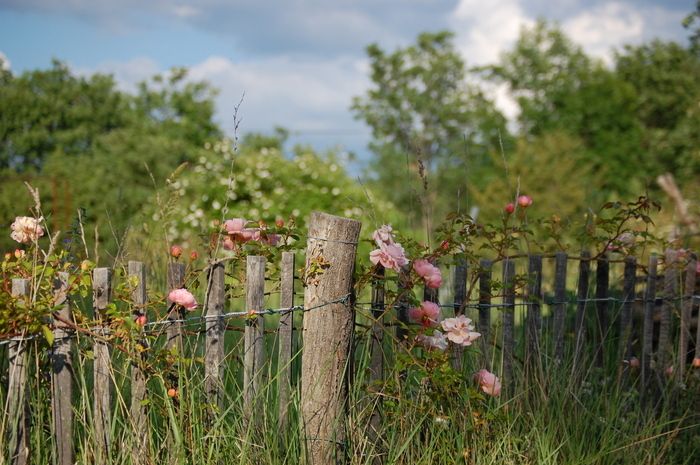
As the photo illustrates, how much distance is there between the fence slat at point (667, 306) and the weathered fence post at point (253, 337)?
2420 millimetres

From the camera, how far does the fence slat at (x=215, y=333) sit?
277 cm

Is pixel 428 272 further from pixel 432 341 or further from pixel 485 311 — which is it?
pixel 485 311

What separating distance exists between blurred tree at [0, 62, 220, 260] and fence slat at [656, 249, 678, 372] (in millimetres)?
12739

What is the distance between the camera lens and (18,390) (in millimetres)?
2514

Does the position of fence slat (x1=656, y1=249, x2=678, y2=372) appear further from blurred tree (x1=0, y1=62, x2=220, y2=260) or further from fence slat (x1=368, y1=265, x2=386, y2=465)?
blurred tree (x1=0, y1=62, x2=220, y2=260)

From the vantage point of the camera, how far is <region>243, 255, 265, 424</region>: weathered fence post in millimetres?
2797

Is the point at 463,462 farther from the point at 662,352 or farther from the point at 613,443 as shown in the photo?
the point at 662,352

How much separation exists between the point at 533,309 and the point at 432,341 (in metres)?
0.77

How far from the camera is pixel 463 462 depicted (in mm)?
3154

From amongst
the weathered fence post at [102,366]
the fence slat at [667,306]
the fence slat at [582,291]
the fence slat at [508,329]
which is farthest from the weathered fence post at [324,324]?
the fence slat at [667,306]

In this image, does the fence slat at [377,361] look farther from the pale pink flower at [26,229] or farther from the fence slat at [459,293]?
the pale pink flower at [26,229]

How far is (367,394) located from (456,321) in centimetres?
45

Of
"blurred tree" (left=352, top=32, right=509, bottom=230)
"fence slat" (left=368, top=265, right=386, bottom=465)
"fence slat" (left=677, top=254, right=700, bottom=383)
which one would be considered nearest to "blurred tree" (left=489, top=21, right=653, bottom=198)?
"blurred tree" (left=352, top=32, right=509, bottom=230)

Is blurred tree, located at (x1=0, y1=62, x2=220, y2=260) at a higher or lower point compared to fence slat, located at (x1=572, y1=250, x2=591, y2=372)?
higher
